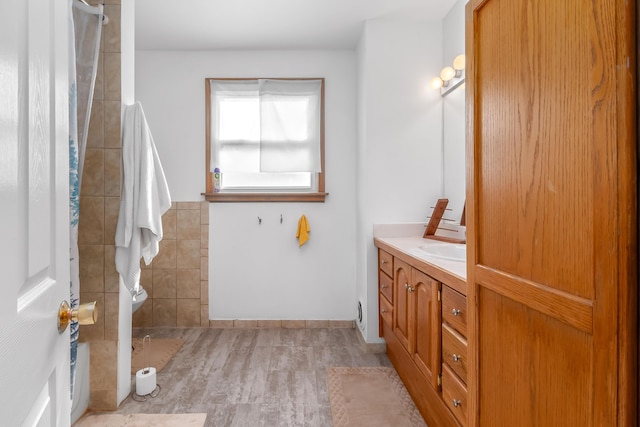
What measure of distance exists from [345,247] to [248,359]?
4.14 ft

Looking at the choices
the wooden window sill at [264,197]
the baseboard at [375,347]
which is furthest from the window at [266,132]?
the baseboard at [375,347]

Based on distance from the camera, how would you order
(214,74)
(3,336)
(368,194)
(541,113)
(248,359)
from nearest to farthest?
(3,336), (541,113), (248,359), (368,194), (214,74)

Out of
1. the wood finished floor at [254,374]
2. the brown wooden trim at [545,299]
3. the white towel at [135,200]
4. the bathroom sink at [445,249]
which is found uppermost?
the white towel at [135,200]

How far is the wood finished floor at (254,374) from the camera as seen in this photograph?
196 cm

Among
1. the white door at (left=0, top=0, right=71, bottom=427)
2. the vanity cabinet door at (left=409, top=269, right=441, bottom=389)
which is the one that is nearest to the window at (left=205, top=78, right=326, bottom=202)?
the vanity cabinet door at (left=409, top=269, right=441, bottom=389)

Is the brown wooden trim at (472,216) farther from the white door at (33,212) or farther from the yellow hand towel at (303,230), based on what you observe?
the yellow hand towel at (303,230)

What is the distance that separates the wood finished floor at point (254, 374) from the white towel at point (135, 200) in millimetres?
758

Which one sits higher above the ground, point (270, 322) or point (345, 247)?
point (345, 247)

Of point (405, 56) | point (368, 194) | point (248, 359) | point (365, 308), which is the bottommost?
point (248, 359)

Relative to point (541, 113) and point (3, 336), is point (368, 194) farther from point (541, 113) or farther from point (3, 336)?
point (3, 336)

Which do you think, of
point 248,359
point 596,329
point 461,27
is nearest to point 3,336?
point 596,329

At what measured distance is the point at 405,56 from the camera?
279 centimetres

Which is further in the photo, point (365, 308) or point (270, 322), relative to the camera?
point (270, 322)

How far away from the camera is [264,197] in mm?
3271
